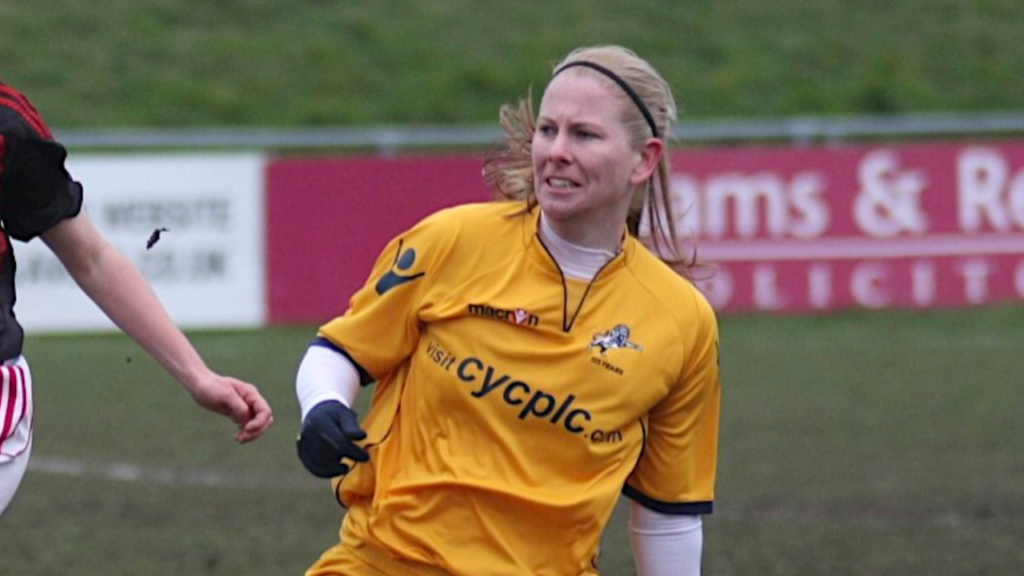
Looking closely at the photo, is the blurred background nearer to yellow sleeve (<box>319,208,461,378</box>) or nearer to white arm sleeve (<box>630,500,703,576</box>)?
white arm sleeve (<box>630,500,703,576</box>)

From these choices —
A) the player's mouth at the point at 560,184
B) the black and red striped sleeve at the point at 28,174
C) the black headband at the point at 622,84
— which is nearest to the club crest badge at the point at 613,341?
the player's mouth at the point at 560,184

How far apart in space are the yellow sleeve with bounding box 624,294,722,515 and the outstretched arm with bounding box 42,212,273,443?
2.92ft

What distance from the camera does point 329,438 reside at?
3369mm

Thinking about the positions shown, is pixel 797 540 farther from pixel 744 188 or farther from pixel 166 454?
pixel 744 188

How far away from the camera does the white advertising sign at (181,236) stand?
544 inches

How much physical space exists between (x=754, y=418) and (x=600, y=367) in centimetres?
729

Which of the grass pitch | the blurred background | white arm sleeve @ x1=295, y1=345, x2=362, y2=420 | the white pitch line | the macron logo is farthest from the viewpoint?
the white pitch line

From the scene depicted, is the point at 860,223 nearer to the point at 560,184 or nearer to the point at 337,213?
the point at 337,213

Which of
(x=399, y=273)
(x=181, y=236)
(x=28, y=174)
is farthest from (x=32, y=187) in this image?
(x=181, y=236)

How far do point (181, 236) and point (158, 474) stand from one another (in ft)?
16.3

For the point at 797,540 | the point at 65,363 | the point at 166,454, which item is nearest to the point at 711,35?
the point at 65,363

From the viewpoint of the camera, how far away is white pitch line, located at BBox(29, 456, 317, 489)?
9062mm

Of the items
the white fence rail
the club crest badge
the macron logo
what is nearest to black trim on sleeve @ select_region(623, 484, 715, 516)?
the club crest badge

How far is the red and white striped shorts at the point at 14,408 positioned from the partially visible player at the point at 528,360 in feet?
1.67
